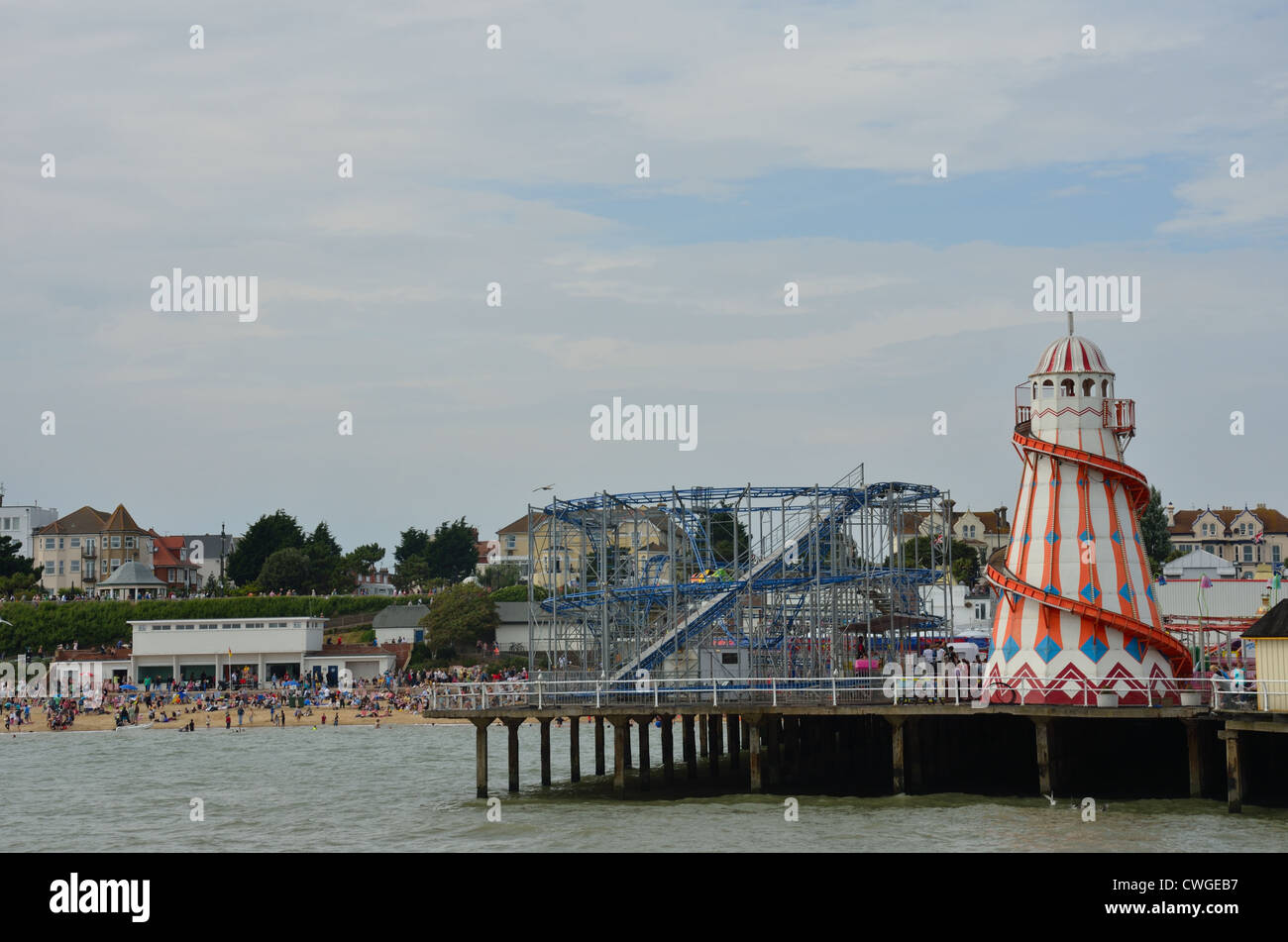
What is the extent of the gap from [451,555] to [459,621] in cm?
5727

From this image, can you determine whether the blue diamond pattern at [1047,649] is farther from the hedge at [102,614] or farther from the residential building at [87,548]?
the residential building at [87,548]

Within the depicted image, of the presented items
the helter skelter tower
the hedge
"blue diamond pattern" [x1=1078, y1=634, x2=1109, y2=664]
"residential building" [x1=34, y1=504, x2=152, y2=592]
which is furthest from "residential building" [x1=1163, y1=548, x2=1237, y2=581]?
"residential building" [x1=34, y1=504, x2=152, y2=592]

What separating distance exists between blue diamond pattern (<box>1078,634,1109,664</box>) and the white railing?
619 mm

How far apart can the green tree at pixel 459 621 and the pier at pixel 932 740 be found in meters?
56.3

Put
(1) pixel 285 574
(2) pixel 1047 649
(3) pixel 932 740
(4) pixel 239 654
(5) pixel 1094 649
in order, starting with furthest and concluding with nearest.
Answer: (1) pixel 285 574 < (4) pixel 239 654 < (3) pixel 932 740 < (2) pixel 1047 649 < (5) pixel 1094 649

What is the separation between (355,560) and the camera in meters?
Result: 159

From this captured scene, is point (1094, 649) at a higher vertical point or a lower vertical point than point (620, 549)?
lower

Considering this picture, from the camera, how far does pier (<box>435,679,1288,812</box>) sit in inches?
1511

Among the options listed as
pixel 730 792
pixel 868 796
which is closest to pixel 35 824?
pixel 730 792

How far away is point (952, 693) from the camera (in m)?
42.6

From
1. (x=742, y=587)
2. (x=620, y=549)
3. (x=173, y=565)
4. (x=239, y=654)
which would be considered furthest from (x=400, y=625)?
(x=742, y=587)

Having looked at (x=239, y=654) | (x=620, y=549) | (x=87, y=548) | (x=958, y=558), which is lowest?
(x=239, y=654)

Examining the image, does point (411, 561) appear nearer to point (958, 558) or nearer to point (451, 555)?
point (451, 555)
